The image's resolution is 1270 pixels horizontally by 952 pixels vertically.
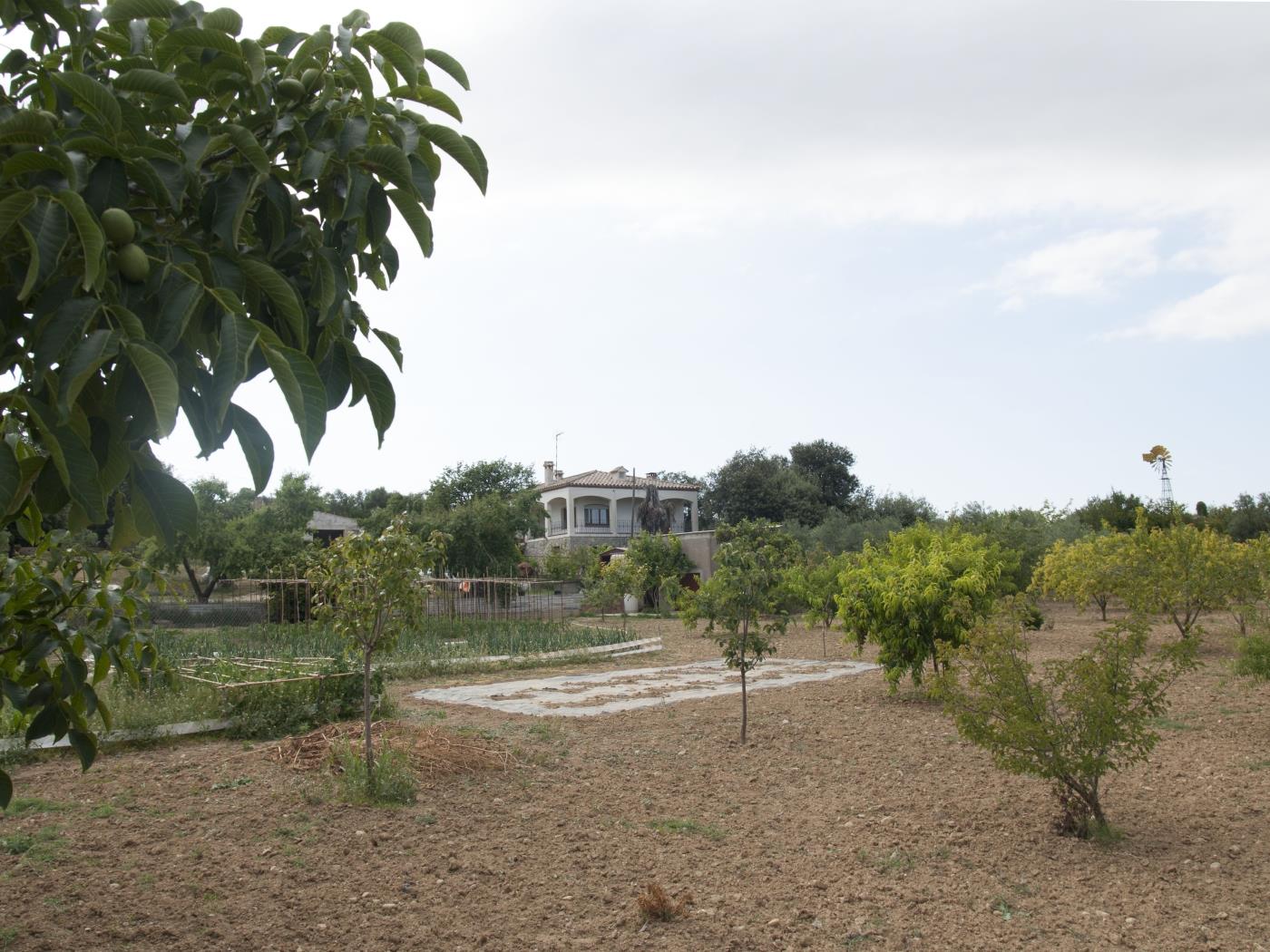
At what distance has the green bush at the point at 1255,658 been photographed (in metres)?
8.84

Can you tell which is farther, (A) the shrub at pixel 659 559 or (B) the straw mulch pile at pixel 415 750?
(A) the shrub at pixel 659 559

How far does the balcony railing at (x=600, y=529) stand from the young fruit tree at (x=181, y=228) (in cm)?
4642

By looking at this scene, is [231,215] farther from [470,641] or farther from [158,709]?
[470,641]

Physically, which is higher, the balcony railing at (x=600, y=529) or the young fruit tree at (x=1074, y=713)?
the balcony railing at (x=600, y=529)

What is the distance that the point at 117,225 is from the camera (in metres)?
1.53

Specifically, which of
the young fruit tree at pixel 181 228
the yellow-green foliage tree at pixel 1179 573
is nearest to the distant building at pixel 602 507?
the yellow-green foliage tree at pixel 1179 573

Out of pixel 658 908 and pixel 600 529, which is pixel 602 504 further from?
pixel 658 908

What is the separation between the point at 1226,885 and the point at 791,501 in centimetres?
4323

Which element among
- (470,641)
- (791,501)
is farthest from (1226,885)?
(791,501)

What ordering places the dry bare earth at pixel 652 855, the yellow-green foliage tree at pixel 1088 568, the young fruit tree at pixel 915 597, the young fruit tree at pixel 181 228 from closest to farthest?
the young fruit tree at pixel 181 228
the dry bare earth at pixel 652 855
the young fruit tree at pixel 915 597
the yellow-green foliage tree at pixel 1088 568

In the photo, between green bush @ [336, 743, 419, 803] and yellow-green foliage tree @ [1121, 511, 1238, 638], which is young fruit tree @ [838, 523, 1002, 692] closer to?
yellow-green foliage tree @ [1121, 511, 1238, 638]

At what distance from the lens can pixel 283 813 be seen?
5.73m

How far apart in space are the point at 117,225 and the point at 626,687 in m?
11.0

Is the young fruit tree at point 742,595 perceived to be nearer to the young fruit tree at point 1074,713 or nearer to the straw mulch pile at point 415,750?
the straw mulch pile at point 415,750
